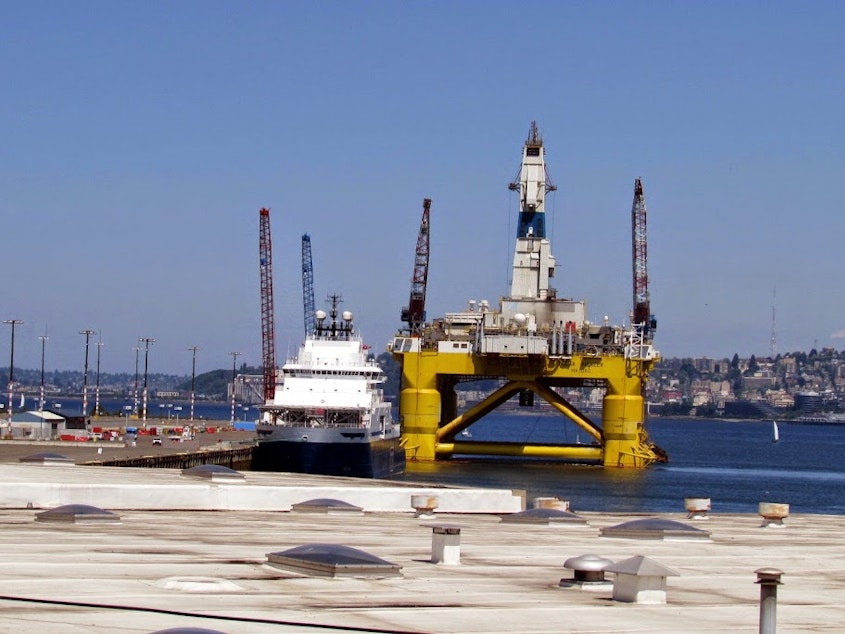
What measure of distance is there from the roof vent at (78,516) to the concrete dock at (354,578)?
32cm

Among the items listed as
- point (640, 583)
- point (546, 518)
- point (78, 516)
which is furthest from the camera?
point (546, 518)

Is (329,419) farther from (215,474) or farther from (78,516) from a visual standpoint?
(78,516)

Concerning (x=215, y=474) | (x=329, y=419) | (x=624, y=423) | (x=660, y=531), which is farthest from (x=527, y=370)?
(x=660, y=531)

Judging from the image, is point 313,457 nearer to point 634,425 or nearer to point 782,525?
point 634,425

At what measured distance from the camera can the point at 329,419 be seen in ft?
246

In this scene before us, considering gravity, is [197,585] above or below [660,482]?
above

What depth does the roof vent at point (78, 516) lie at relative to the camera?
24094mm

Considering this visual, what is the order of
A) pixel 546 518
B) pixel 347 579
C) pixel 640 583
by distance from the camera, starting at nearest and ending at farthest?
1. pixel 640 583
2. pixel 347 579
3. pixel 546 518

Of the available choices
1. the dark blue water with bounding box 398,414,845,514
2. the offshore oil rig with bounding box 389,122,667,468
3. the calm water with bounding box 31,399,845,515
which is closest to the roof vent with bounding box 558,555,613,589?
the dark blue water with bounding box 398,414,845,514

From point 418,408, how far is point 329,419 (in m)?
16.6

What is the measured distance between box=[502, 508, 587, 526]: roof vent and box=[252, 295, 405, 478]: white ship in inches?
1620

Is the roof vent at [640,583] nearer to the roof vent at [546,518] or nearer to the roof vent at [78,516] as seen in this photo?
the roof vent at [78,516]

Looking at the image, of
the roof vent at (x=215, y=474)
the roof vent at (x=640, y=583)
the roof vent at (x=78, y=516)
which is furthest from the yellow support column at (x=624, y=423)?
the roof vent at (x=640, y=583)

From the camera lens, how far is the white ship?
71312 millimetres
